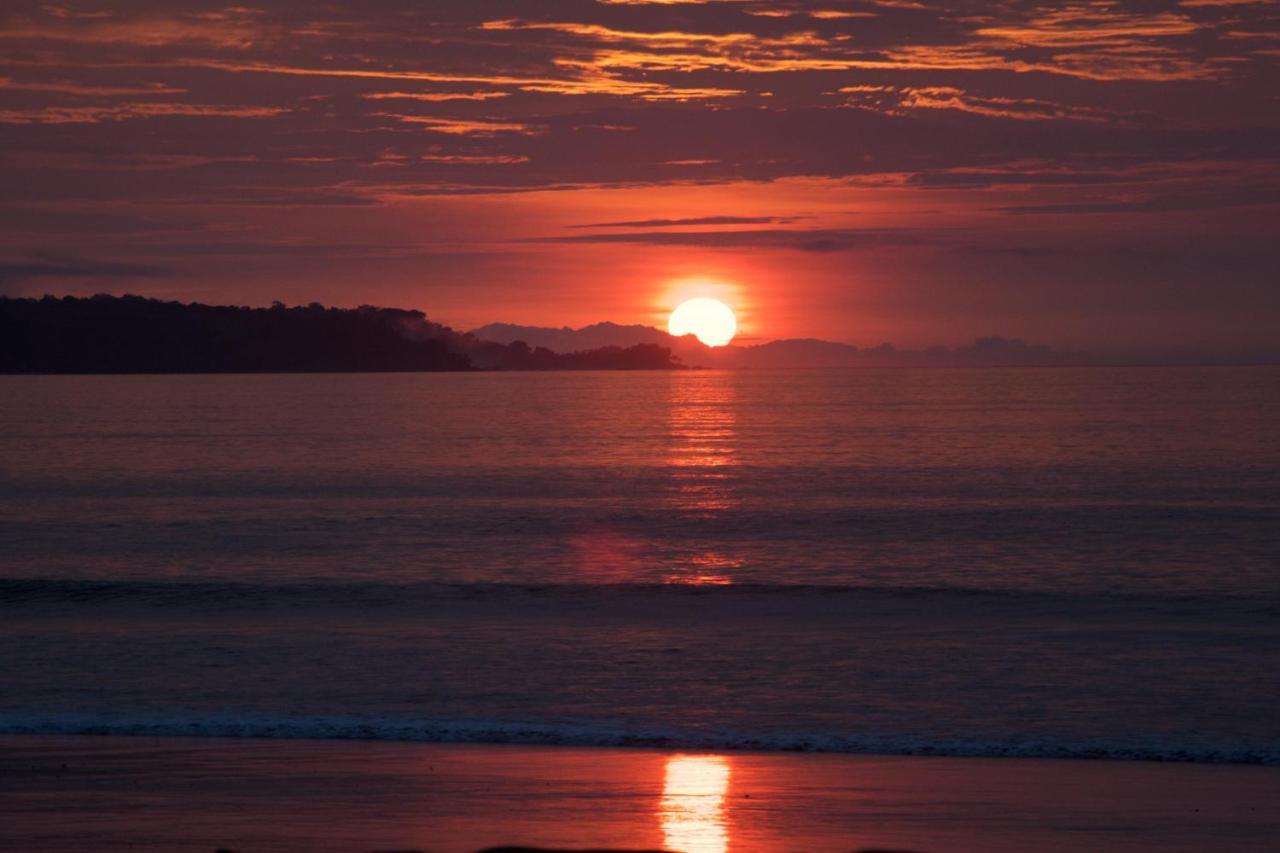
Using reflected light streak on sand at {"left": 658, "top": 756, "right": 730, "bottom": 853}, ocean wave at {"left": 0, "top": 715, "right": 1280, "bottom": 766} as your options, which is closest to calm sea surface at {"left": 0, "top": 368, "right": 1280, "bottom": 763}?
ocean wave at {"left": 0, "top": 715, "right": 1280, "bottom": 766}

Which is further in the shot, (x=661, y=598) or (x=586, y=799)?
(x=661, y=598)

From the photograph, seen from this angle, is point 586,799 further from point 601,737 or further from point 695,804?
point 601,737

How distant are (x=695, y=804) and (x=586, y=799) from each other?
1.07 m

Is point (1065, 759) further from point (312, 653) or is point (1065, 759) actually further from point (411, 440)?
point (411, 440)

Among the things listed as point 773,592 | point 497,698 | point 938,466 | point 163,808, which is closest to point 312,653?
point 497,698

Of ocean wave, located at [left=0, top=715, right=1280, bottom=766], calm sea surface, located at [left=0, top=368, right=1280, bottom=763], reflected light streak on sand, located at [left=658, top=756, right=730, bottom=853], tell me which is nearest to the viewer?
reflected light streak on sand, located at [left=658, top=756, right=730, bottom=853]

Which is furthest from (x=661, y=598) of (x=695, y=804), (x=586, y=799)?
(x=695, y=804)

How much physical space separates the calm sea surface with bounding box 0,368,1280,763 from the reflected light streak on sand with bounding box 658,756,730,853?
46.0 inches

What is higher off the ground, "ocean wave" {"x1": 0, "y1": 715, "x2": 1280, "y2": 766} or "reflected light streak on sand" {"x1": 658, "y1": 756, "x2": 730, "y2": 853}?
"ocean wave" {"x1": 0, "y1": 715, "x2": 1280, "y2": 766}

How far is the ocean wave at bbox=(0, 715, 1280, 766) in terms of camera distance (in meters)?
14.8

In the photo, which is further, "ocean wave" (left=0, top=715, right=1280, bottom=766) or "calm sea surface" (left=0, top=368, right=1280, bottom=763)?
"calm sea surface" (left=0, top=368, right=1280, bottom=763)

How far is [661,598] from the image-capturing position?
2738 cm

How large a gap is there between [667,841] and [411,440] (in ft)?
231

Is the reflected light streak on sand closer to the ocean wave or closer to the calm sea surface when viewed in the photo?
the ocean wave
